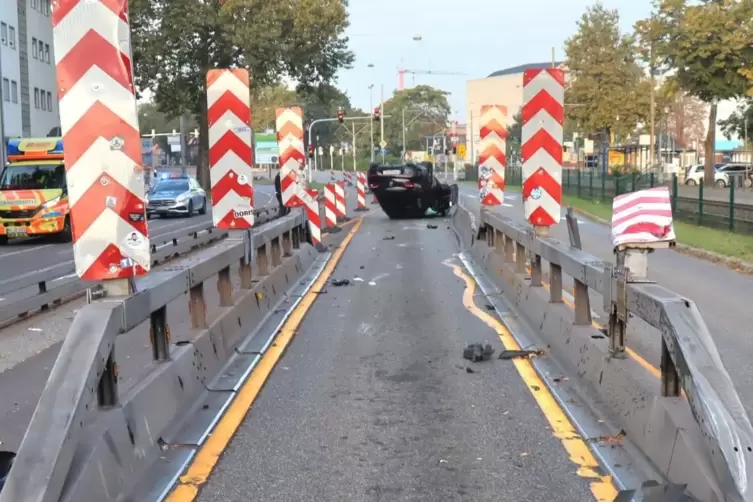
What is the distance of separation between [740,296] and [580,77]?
1792 inches

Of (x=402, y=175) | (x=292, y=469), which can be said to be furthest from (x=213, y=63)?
(x=292, y=469)

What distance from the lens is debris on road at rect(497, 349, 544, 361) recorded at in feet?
27.6

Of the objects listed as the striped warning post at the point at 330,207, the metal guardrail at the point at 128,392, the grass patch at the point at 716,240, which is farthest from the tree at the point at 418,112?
the metal guardrail at the point at 128,392

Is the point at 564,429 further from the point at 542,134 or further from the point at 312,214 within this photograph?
the point at 312,214

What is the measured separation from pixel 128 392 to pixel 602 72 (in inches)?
2128

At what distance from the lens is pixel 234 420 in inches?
252

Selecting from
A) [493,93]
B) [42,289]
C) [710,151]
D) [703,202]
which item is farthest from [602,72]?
[493,93]

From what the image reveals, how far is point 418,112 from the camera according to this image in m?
154

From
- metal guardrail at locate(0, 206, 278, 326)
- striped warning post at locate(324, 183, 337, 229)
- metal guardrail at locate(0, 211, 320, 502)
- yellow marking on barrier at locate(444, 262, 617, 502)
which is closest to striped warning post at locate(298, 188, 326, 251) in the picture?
metal guardrail at locate(0, 206, 278, 326)

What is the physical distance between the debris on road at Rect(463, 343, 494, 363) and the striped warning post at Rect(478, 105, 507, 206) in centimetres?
814

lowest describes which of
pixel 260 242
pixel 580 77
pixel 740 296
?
pixel 740 296

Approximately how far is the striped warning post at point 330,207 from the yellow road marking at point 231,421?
13.9m

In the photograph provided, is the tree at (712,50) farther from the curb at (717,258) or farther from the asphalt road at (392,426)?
the asphalt road at (392,426)

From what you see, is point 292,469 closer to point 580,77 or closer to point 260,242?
point 260,242
